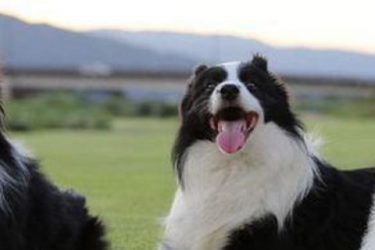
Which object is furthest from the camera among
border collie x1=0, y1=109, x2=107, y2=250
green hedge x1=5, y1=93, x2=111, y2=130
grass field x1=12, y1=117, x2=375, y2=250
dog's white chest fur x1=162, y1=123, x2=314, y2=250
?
green hedge x1=5, y1=93, x2=111, y2=130

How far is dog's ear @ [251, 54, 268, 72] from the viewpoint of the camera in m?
5.67

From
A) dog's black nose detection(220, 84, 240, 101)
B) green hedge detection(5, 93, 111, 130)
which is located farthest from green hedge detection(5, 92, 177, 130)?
dog's black nose detection(220, 84, 240, 101)

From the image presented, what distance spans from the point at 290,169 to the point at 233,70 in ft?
2.36

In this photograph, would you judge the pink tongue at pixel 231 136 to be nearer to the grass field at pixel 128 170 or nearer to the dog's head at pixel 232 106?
the dog's head at pixel 232 106

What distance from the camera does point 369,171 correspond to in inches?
242

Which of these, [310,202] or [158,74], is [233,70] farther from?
[158,74]

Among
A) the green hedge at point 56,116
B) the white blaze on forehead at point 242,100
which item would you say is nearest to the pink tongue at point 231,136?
the white blaze on forehead at point 242,100

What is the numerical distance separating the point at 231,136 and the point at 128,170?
10.9 meters

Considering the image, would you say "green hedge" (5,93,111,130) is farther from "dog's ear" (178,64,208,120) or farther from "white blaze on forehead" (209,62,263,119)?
"white blaze on forehead" (209,62,263,119)

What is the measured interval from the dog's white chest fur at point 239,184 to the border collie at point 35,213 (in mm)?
694

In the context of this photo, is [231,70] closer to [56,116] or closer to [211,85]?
[211,85]

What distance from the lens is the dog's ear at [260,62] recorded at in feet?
18.6

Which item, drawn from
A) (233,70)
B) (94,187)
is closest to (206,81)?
(233,70)

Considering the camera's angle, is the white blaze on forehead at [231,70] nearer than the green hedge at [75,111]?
Yes
